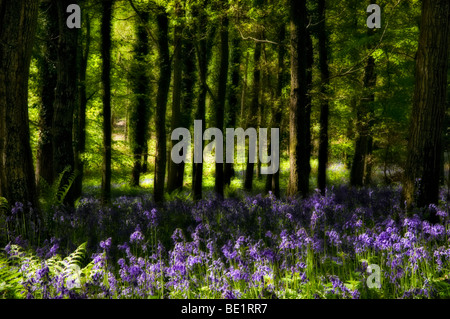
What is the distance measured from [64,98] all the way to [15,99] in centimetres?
316

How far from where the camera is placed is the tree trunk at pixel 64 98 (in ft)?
29.4

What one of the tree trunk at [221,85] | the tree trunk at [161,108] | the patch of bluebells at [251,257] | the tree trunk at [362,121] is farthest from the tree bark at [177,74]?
the tree trunk at [362,121]

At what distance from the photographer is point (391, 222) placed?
5.12 meters

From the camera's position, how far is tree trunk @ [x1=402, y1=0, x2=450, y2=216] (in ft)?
19.8

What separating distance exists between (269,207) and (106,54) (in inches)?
348

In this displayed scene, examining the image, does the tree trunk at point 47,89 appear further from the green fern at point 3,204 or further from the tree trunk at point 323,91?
the tree trunk at point 323,91

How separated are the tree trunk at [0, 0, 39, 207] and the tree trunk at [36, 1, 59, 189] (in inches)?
242

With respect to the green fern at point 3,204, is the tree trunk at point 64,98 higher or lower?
higher

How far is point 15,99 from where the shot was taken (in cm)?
596

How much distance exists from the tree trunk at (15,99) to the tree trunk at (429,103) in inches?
246

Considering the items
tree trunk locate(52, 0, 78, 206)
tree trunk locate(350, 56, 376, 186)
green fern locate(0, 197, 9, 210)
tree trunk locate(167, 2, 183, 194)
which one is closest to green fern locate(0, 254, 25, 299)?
green fern locate(0, 197, 9, 210)

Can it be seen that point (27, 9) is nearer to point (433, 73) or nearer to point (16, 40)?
point (16, 40)

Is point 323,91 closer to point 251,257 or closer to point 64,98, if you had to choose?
point 64,98
